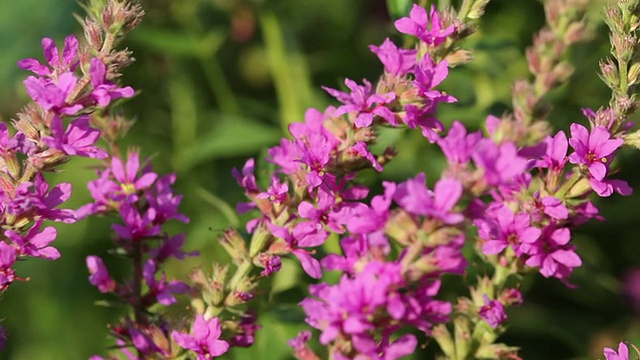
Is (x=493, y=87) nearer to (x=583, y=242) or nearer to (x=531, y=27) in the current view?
(x=531, y=27)

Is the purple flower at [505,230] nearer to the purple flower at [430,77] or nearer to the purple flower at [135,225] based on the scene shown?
the purple flower at [430,77]

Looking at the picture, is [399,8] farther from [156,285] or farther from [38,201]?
[38,201]

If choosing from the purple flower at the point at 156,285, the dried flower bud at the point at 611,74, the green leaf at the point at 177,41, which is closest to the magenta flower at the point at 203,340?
the purple flower at the point at 156,285

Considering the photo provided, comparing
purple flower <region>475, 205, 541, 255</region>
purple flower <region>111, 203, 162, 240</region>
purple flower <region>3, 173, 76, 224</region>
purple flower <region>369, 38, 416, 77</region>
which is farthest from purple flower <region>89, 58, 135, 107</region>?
purple flower <region>475, 205, 541, 255</region>

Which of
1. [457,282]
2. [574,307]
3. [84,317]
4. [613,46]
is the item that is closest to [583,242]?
[574,307]

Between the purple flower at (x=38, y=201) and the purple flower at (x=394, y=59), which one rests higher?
the purple flower at (x=394, y=59)

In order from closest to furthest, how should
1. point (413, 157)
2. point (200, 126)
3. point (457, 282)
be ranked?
point (457, 282), point (413, 157), point (200, 126)
